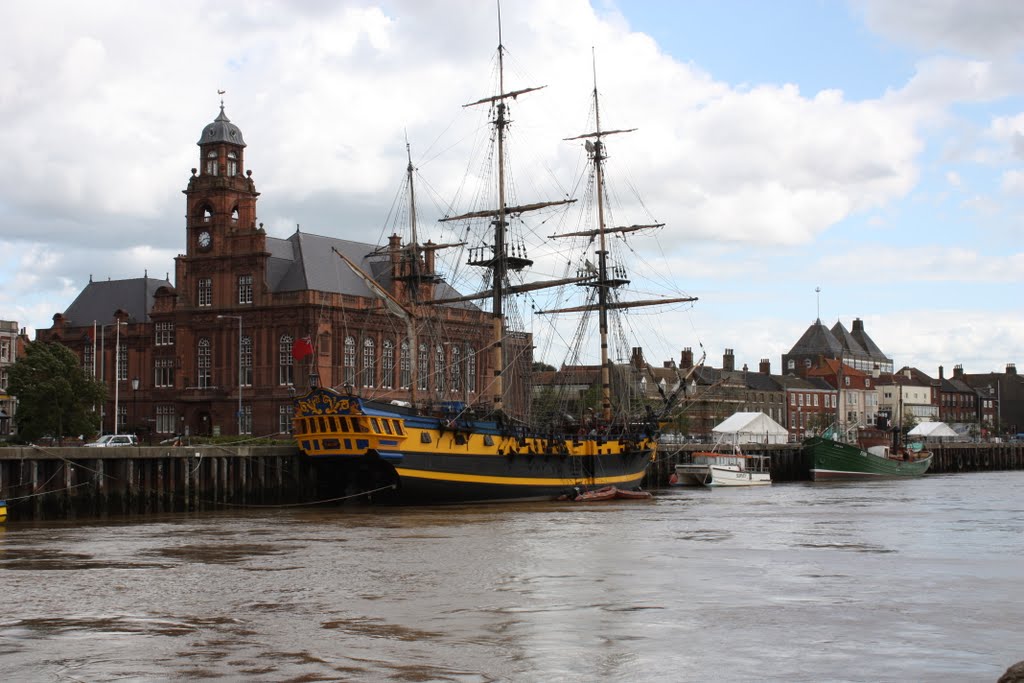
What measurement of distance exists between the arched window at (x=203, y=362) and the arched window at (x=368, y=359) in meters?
12.0

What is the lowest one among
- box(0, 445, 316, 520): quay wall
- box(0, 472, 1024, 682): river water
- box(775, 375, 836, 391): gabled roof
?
box(0, 472, 1024, 682): river water

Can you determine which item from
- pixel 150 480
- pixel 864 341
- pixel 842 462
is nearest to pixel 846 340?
pixel 864 341

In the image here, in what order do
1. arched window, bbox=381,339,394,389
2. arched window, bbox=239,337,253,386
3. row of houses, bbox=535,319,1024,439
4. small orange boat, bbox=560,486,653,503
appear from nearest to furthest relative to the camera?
small orange boat, bbox=560,486,653,503, arched window, bbox=239,337,253,386, arched window, bbox=381,339,394,389, row of houses, bbox=535,319,1024,439

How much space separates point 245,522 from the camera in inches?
1813

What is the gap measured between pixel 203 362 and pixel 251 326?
5.65 m

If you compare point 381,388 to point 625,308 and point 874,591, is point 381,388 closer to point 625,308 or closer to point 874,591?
point 625,308

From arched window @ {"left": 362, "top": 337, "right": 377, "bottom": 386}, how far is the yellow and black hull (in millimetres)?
35294

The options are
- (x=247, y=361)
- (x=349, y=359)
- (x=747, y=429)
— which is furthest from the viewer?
(x=747, y=429)

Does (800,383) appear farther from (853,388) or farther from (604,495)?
(604,495)

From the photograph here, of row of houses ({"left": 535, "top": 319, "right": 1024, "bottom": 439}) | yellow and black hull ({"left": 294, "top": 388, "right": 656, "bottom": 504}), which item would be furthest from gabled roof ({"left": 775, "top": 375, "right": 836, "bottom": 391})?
yellow and black hull ({"left": 294, "top": 388, "right": 656, "bottom": 504})

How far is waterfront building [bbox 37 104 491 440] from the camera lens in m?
94.2

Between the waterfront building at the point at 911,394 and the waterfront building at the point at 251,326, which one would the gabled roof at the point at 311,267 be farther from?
the waterfront building at the point at 911,394

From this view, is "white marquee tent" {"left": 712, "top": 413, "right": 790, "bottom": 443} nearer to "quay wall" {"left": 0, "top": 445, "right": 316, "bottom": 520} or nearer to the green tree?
the green tree

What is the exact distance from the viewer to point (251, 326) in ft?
314
